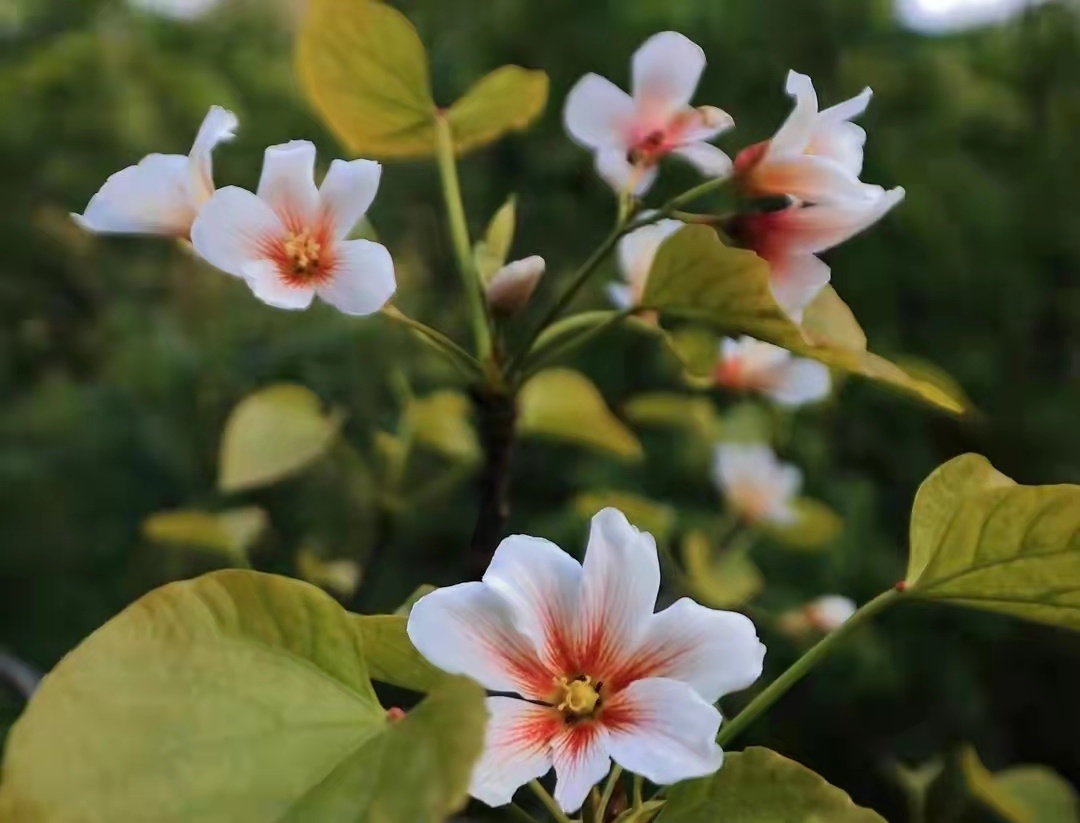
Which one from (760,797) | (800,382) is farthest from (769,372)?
(760,797)

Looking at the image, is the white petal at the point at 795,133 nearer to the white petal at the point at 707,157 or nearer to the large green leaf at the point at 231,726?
the white petal at the point at 707,157

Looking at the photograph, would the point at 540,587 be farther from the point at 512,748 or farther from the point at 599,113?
the point at 599,113

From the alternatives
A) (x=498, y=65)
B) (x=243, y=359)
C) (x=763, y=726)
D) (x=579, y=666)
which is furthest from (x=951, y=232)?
(x=579, y=666)

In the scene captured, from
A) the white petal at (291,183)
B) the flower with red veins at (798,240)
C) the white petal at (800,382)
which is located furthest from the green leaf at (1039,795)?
the white petal at (291,183)

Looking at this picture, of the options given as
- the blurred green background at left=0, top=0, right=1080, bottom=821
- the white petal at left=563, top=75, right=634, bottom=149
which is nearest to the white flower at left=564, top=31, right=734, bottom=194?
the white petal at left=563, top=75, right=634, bottom=149

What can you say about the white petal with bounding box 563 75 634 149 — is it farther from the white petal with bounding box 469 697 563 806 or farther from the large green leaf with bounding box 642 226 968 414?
the white petal with bounding box 469 697 563 806

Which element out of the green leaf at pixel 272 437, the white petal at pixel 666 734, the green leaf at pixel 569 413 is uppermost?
the white petal at pixel 666 734
